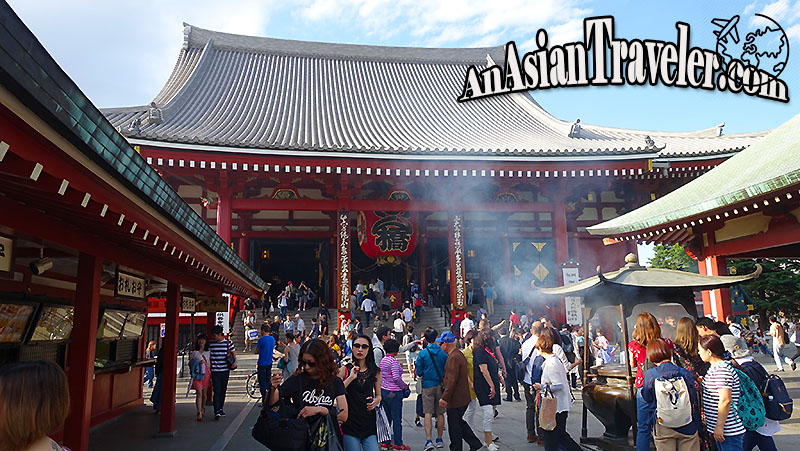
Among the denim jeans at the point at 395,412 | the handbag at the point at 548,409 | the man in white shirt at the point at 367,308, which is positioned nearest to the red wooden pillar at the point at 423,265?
the man in white shirt at the point at 367,308

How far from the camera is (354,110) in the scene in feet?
65.4

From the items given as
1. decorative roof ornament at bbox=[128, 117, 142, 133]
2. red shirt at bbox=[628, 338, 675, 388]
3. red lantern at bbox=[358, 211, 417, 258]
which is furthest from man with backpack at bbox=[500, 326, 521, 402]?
decorative roof ornament at bbox=[128, 117, 142, 133]

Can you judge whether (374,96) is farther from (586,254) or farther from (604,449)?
(604,449)

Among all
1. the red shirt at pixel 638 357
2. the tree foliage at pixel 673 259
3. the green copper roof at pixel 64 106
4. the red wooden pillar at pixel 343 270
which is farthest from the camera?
the tree foliage at pixel 673 259

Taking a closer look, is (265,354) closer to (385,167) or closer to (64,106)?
(385,167)

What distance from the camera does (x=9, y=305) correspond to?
5.14 m

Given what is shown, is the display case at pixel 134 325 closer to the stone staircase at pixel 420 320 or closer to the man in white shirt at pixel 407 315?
the stone staircase at pixel 420 320

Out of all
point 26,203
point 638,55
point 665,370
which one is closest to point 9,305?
point 26,203

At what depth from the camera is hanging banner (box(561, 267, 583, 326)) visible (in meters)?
13.7

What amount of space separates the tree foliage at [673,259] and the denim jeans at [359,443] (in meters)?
28.2

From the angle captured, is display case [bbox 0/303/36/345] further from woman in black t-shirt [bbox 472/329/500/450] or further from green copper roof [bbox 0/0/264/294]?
woman in black t-shirt [bbox 472/329/500/450]

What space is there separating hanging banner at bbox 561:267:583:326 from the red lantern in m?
4.66

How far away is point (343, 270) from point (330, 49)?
1413cm

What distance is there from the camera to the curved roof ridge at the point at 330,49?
23.4m
